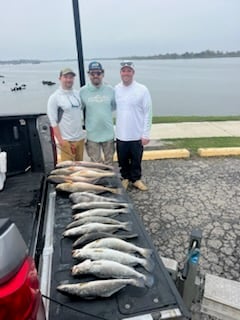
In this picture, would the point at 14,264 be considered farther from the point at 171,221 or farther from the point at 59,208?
the point at 171,221

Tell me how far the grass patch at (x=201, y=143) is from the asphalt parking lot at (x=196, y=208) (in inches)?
30.3

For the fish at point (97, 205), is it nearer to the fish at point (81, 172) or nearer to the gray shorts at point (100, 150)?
the fish at point (81, 172)

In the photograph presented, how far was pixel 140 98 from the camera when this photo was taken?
14.2 ft

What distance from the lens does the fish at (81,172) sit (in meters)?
3.01

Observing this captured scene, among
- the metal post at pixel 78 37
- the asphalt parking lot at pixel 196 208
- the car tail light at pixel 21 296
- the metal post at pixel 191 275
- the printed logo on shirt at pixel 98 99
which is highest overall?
the metal post at pixel 78 37

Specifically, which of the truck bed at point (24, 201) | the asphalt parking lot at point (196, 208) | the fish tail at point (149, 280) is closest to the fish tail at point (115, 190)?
the truck bed at point (24, 201)

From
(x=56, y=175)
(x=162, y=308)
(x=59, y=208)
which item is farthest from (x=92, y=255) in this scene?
(x=56, y=175)

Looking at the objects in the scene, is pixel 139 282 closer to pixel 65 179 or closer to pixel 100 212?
pixel 100 212

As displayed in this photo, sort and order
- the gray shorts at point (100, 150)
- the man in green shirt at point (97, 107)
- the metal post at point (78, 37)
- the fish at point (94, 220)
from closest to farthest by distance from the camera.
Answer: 1. the fish at point (94, 220)
2. the man in green shirt at point (97, 107)
3. the gray shorts at point (100, 150)
4. the metal post at point (78, 37)

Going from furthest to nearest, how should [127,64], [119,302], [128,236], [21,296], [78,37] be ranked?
1. [78,37]
2. [127,64]
3. [128,236]
4. [119,302]
5. [21,296]

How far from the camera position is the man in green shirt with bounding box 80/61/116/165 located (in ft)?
13.8

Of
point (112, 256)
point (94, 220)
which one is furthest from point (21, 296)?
point (94, 220)

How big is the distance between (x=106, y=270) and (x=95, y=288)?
158mm

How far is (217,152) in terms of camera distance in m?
6.50
